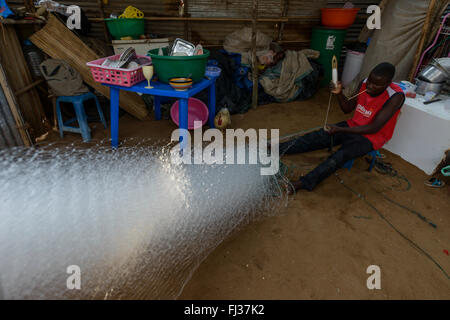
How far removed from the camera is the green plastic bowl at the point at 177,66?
8.68ft

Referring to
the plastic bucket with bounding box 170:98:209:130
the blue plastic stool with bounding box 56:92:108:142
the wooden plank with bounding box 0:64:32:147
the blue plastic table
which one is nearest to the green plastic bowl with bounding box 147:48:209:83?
the blue plastic table

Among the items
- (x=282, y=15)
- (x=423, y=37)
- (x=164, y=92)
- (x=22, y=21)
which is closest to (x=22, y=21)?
(x=22, y=21)

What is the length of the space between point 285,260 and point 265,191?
0.58m

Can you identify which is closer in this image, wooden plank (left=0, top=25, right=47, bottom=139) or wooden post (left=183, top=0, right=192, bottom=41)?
wooden plank (left=0, top=25, right=47, bottom=139)

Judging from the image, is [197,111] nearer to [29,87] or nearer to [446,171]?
[29,87]

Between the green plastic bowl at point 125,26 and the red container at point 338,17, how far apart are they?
3688 mm

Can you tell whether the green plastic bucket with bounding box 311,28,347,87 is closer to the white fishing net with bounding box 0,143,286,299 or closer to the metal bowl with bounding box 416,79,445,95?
the metal bowl with bounding box 416,79,445,95

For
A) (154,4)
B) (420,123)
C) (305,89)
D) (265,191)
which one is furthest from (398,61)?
(154,4)

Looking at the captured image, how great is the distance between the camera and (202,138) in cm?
370

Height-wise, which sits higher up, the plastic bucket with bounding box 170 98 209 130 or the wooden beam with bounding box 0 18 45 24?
the wooden beam with bounding box 0 18 45 24

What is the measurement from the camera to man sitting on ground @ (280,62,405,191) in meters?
2.48

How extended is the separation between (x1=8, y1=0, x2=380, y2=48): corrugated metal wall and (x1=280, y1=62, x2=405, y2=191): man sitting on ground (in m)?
3.45

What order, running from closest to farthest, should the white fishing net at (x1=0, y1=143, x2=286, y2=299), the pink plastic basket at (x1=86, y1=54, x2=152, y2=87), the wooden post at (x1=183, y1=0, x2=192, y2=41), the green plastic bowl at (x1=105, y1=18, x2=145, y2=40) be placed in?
the white fishing net at (x1=0, y1=143, x2=286, y2=299)
the pink plastic basket at (x1=86, y1=54, x2=152, y2=87)
the green plastic bowl at (x1=105, y1=18, x2=145, y2=40)
the wooden post at (x1=183, y1=0, x2=192, y2=41)
